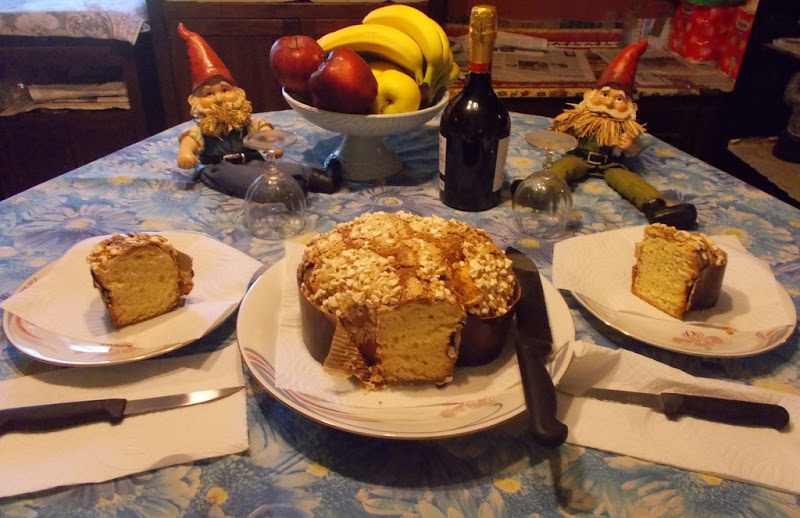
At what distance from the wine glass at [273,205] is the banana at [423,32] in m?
0.41

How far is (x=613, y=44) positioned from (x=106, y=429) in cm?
272

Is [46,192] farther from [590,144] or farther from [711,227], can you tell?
[711,227]

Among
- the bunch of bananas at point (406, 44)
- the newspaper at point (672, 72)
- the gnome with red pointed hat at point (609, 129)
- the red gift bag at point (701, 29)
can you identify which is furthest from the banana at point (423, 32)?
the red gift bag at point (701, 29)

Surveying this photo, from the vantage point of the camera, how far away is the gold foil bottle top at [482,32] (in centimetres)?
90

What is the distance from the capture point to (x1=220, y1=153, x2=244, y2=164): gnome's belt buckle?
1205 millimetres

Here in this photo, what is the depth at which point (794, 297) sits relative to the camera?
2.74 feet

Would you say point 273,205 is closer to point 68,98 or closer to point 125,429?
point 125,429

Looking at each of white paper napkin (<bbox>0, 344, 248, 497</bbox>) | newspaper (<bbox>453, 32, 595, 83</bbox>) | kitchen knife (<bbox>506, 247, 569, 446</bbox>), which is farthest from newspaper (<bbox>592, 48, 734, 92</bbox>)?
white paper napkin (<bbox>0, 344, 248, 497</bbox>)

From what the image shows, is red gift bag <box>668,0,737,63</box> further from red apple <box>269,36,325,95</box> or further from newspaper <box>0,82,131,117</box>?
newspaper <box>0,82,131,117</box>

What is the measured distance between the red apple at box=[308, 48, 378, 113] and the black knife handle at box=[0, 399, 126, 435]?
2.35 feet

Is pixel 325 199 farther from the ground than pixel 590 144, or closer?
closer

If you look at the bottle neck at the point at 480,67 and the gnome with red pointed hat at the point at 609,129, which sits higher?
the bottle neck at the point at 480,67

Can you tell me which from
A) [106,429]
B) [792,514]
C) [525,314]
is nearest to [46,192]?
[106,429]

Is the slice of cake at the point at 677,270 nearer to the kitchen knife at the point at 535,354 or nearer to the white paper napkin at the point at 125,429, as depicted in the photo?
the kitchen knife at the point at 535,354
